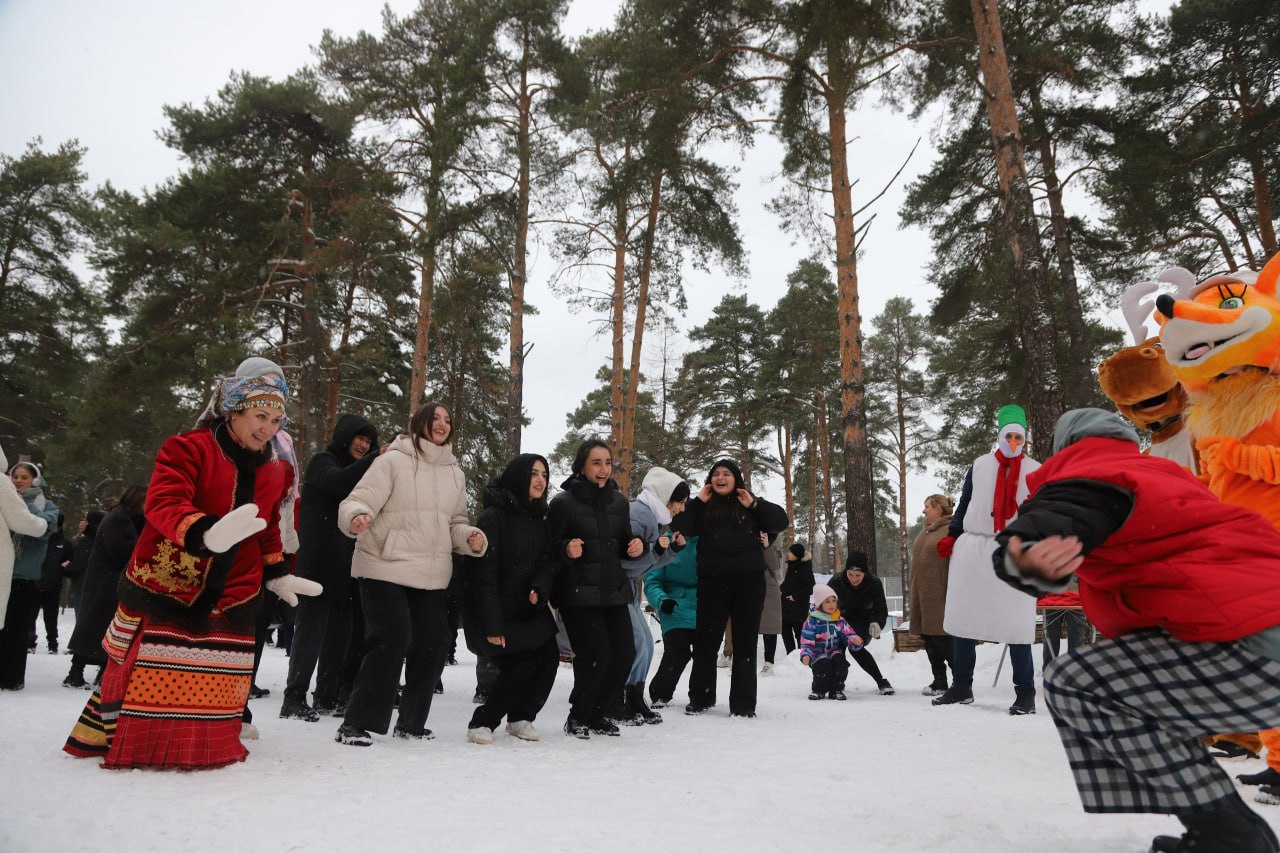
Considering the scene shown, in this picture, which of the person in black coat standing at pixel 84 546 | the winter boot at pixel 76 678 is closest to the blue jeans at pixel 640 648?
the winter boot at pixel 76 678

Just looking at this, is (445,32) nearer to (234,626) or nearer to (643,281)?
(643,281)

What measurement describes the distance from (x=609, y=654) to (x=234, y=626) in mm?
2295

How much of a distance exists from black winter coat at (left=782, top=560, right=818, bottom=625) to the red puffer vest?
9783mm

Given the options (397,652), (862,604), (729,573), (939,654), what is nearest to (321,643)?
(397,652)

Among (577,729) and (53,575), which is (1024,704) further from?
(53,575)

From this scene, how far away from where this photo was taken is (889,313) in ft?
126

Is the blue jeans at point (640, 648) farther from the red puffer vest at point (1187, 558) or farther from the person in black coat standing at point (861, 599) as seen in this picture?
the red puffer vest at point (1187, 558)

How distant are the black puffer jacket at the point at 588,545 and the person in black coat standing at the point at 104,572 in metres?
2.86

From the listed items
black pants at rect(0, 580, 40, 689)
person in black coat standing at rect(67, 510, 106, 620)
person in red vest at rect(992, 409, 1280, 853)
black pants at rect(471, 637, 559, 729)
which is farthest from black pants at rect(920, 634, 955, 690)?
person in black coat standing at rect(67, 510, 106, 620)

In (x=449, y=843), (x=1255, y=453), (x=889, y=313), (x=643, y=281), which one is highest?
(x=889, y=313)

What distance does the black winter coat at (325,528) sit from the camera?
5637 millimetres

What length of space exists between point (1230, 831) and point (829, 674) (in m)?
5.59

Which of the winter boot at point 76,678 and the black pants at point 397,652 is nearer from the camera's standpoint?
the black pants at point 397,652

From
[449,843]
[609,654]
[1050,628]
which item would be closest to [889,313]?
[1050,628]
